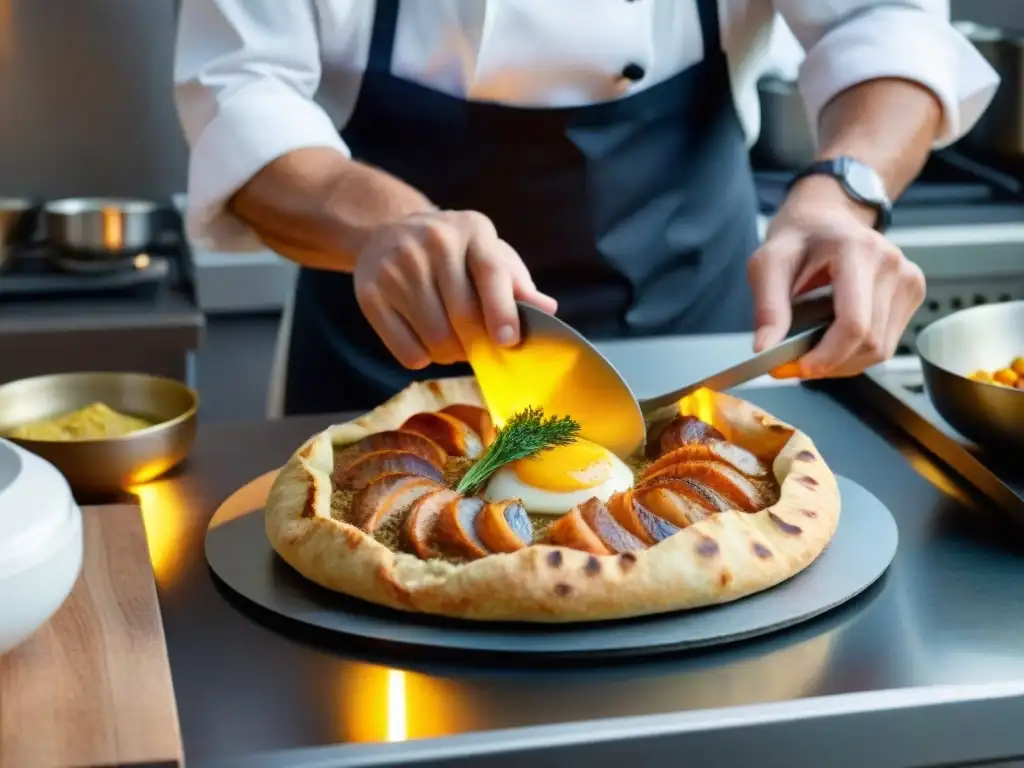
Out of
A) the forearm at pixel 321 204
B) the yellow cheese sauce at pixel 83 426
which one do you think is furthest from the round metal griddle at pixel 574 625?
the forearm at pixel 321 204

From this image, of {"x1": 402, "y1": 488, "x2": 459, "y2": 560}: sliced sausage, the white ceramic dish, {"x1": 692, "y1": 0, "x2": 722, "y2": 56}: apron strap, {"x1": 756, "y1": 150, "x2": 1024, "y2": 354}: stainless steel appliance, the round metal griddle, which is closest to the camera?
the white ceramic dish

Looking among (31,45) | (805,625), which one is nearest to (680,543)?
(805,625)

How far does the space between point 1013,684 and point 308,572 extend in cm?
48

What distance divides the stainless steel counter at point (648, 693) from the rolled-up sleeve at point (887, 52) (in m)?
0.76

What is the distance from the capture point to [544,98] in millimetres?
1563

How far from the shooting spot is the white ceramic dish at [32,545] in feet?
2.35

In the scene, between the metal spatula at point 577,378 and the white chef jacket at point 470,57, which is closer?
the metal spatula at point 577,378

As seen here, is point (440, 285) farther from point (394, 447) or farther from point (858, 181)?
point (858, 181)

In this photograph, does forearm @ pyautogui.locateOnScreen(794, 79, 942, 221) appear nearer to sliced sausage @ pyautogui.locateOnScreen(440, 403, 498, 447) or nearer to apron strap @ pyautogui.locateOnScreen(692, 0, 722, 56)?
apron strap @ pyautogui.locateOnScreen(692, 0, 722, 56)

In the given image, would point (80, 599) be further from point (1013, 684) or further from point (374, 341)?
point (374, 341)

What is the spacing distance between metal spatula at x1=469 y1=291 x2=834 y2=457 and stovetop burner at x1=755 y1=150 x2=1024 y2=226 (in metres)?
1.36

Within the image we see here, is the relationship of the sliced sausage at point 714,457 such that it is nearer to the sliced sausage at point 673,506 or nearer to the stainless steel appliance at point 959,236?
the sliced sausage at point 673,506

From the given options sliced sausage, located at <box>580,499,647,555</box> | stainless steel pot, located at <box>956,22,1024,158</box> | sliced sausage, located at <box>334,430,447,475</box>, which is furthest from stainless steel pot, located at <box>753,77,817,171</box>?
sliced sausage, located at <box>580,499,647,555</box>

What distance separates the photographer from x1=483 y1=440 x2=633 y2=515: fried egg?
1021mm
